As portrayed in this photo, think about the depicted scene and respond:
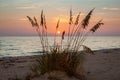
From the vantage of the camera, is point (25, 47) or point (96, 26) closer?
point (96, 26)

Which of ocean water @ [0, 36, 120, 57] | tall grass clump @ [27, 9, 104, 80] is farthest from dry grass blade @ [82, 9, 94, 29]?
ocean water @ [0, 36, 120, 57]

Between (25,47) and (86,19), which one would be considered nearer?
(86,19)

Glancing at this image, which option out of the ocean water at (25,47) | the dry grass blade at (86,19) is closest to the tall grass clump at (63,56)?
the dry grass blade at (86,19)

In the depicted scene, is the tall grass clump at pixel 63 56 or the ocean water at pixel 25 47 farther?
the ocean water at pixel 25 47

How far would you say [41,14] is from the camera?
5.61 meters

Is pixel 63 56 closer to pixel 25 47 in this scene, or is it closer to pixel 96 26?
pixel 96 26

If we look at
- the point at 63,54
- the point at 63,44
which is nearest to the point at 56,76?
the point at 63,54

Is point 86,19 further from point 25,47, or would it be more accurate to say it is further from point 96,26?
point 25,47

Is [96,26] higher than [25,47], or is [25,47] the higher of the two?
[96,26]

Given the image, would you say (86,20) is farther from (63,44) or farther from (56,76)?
(56,76)

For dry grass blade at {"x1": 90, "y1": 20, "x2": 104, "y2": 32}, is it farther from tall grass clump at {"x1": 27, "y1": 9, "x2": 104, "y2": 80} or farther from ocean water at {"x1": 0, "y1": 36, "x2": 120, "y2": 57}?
ocean water at {"x1": 0, "y1": 36, "x2": 120, "y2": 57}

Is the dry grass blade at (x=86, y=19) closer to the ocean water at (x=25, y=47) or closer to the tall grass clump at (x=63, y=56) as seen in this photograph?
the tall grass clump at (x=63, y=56)

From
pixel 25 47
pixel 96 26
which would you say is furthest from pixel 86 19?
pixel 25 47

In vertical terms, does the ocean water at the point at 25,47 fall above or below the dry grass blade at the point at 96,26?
below
